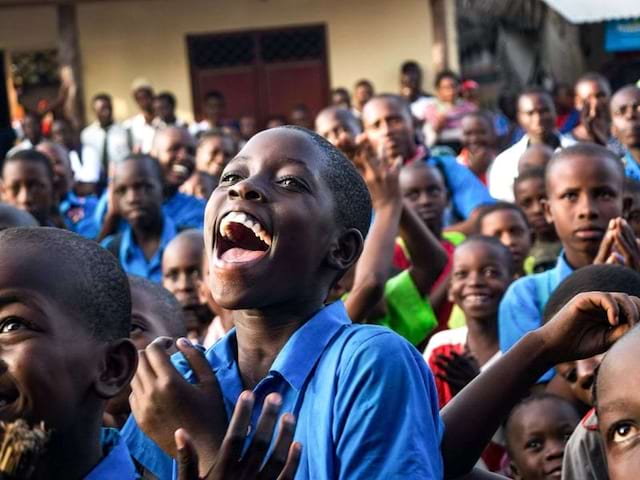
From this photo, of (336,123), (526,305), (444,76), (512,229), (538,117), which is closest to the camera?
(526,305)

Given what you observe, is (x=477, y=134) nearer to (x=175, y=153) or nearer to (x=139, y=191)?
(x=175, y=153)

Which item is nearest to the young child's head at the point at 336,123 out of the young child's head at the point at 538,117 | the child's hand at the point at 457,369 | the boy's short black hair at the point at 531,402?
the young child's head at the point at 538,117

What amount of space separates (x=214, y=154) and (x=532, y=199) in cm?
260

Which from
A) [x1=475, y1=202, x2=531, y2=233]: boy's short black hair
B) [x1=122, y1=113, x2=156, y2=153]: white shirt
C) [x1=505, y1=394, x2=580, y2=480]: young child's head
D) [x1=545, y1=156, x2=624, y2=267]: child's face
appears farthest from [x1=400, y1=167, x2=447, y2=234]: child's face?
[x1=122, y1=113, x2=156, y2=153]: white shirt

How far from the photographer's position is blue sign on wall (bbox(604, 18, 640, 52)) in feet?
45.9

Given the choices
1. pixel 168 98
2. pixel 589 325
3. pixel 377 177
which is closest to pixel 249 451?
pixel 589 325

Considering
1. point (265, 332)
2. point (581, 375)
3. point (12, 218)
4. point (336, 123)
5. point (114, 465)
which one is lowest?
point (581, 375)

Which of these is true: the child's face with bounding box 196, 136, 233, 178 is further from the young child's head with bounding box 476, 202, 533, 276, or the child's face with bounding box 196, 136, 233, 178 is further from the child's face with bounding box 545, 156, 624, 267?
the child's face with bounding box 545, 156, 624, 267

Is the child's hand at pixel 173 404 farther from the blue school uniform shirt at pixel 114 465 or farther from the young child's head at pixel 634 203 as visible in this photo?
the young child's head at pixel 634 203

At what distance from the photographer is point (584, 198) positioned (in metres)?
4.55

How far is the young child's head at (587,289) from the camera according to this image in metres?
3.35

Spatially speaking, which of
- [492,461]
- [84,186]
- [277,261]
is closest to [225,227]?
[277,261]

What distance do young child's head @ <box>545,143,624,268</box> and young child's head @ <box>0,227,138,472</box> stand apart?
7.70ft

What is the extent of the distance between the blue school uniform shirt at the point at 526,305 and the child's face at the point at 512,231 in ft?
4.35
